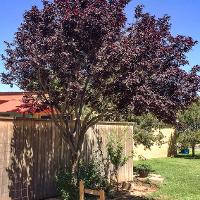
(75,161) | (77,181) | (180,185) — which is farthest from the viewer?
(180,185)

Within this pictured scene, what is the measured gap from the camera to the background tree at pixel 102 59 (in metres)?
10.1

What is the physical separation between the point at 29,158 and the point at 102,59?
3664 millimetres

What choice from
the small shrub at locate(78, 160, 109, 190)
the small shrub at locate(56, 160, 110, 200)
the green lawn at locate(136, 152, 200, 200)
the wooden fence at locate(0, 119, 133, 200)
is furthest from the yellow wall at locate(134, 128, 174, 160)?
the wooden fence at locate(0, 119, 133, 200)

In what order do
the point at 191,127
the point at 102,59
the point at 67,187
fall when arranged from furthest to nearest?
the point at 191,127
the point at 67,187
the point at 102,59

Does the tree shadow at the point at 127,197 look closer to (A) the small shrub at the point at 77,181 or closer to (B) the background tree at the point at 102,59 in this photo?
(A) the small shrub at the point at 77,181

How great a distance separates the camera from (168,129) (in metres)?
31.7

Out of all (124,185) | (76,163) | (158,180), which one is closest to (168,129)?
(158,180)

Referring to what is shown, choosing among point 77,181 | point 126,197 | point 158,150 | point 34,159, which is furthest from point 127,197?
point 158,150

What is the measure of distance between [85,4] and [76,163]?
452cm

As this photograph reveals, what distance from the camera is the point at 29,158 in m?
A: 11.8

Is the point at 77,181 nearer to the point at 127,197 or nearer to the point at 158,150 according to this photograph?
the point at 127,197

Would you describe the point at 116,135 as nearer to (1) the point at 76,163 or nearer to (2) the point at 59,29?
(1) the point at 76,163

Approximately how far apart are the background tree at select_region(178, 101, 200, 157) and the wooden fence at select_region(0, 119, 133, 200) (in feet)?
60.5

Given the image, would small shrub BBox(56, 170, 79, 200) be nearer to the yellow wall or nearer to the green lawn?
the green lawn
